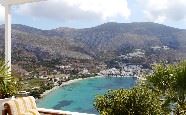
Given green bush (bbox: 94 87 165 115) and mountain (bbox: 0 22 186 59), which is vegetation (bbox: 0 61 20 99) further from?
mountain (bbox: 0 22 186 59)

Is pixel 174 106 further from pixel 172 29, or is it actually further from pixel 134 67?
pixel 172 29

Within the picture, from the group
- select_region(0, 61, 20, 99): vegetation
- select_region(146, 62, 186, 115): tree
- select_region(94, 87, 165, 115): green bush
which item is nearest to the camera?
select_region(94, 87, 165, 115): green bush

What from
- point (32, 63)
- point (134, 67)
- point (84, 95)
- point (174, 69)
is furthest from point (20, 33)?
point (174, 69)

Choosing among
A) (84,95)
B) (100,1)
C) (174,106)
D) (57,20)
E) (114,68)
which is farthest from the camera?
(57,20)

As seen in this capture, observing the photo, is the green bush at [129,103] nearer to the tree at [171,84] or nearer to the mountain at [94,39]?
the tree at [171,84]

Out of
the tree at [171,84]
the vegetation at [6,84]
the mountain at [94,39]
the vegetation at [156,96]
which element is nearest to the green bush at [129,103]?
the vegetation at [156,96]

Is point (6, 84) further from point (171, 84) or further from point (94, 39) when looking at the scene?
point (94, 39)

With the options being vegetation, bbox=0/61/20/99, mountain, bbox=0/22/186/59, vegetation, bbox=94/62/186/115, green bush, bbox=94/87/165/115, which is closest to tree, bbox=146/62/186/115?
vegetation, bbox=94/62/186/115
